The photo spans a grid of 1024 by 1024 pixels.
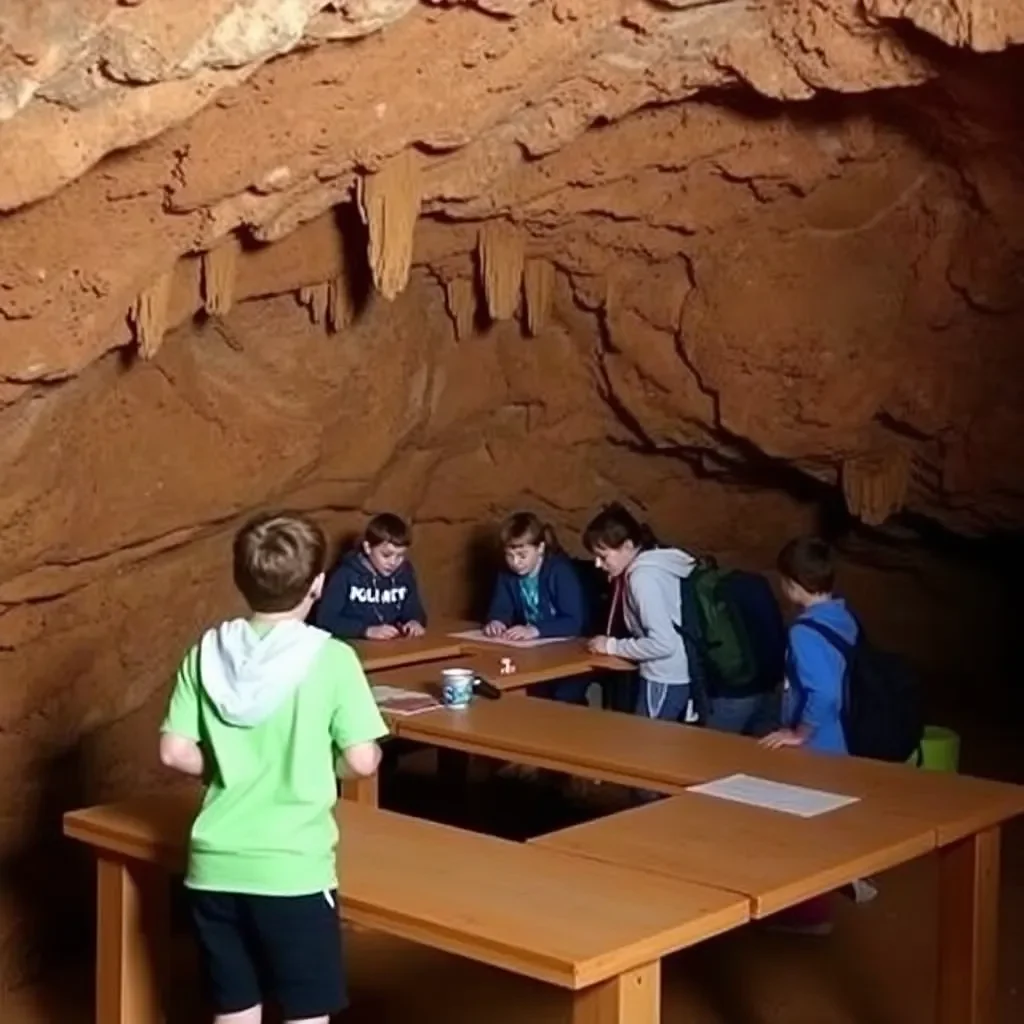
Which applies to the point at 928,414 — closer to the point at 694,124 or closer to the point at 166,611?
the point at 694,124

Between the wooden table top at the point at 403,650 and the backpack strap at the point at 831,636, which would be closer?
the backpack strap at the point at 831,636

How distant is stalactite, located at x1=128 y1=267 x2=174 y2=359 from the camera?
591cm

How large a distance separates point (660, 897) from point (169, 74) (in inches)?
82.9

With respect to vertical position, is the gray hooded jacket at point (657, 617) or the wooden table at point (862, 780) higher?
the gray hooded jacket at point (657, 617)

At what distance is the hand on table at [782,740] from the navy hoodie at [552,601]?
2010mm

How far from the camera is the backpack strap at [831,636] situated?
19.8ft

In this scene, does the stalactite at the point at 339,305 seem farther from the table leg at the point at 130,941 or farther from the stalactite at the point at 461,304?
the table leg at the point at 130,941

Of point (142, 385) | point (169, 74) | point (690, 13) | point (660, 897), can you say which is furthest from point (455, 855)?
point (142, 385)

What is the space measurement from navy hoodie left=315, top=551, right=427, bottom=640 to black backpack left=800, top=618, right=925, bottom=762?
2278 millimetres

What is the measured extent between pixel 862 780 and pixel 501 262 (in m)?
3.01

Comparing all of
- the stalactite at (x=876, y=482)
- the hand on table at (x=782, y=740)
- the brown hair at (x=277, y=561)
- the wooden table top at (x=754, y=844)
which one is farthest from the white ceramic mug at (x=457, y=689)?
the stalactite at (x=876, y=482)

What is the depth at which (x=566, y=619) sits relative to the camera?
779 cm

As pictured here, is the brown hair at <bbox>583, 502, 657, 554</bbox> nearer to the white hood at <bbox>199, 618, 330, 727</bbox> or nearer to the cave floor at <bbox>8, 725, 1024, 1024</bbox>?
the cave floor at <bbox>8, 725, 1024, 1024</bbox>

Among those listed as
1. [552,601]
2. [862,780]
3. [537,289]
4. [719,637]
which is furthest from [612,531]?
[862,780]
